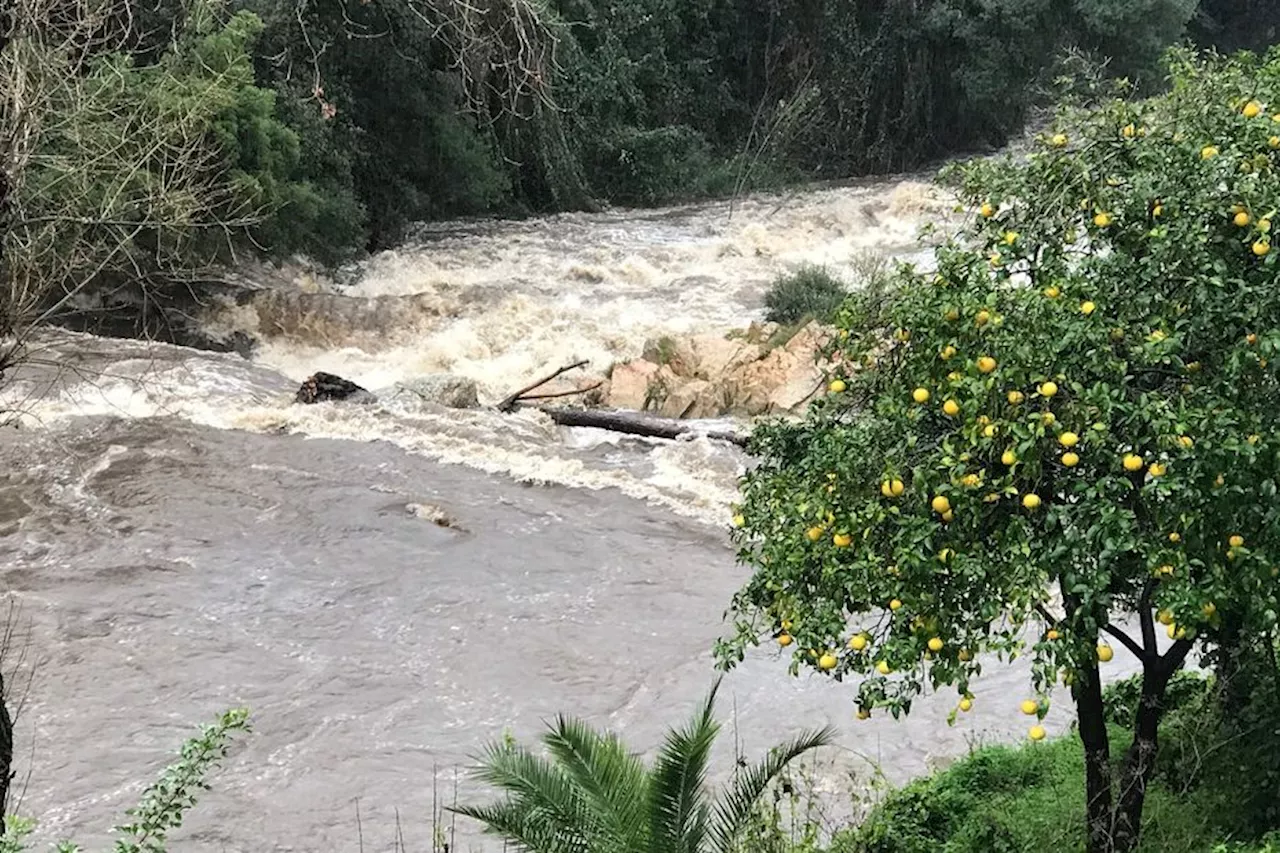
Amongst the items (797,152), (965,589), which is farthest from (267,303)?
(797,152)

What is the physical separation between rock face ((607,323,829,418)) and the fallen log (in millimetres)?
518

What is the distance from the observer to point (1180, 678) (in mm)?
5555

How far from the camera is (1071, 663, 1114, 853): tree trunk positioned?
13.1 ft

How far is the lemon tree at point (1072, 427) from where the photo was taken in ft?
9.95

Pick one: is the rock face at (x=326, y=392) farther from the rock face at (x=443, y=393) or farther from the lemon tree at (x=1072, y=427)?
the lemon tree at (x=1072, y=427)

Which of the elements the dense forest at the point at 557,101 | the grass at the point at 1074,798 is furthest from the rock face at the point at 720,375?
the grass at the point at 1074,798

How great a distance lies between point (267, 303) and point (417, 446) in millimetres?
5467

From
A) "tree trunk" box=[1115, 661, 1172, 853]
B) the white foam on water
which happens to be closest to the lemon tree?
"tree trunk" box=[1115, 661, 1172, 853]

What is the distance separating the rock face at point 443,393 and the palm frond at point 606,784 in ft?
29.4

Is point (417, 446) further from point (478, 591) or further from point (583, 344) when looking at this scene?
point (583, 344)

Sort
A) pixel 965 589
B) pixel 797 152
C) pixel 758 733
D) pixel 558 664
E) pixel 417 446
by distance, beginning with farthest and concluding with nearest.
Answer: pixel 797 152
pixel 417 446
pixel 558 664
pixel 758 733
pixel 965 589

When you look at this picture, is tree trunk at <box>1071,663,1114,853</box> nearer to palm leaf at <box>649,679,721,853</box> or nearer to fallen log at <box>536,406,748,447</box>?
palm leaf at <box>649,679,721,853</box>

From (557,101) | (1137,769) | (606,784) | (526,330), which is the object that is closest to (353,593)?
(606,784)

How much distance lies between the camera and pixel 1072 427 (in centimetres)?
313
